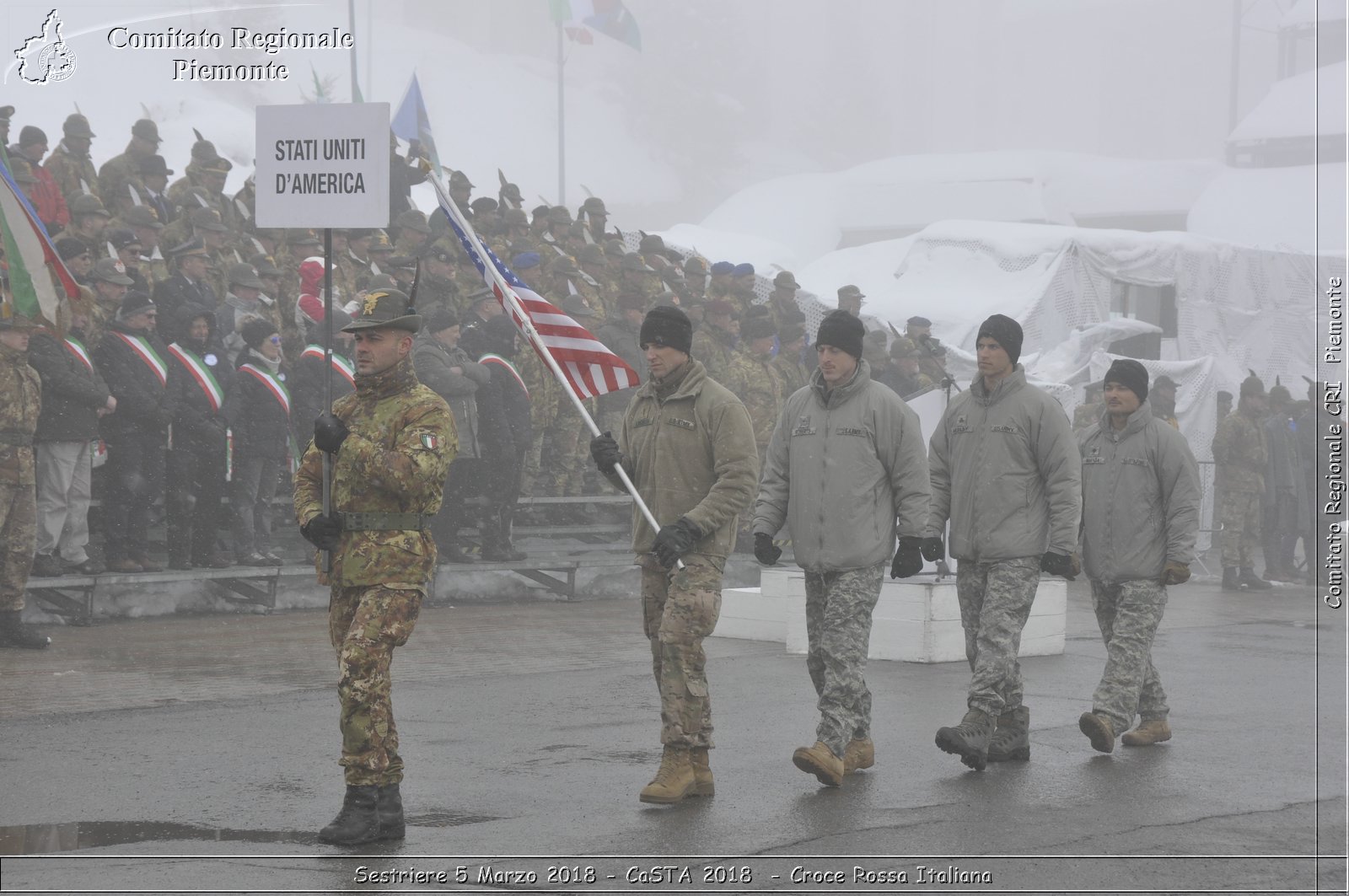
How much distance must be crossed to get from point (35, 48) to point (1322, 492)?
56.9 ft

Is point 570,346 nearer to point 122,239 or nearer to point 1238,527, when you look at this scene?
point 122,239

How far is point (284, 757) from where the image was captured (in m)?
7.79

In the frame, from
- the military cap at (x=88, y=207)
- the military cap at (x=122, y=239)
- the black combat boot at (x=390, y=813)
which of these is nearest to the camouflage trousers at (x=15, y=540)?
the military cap at (x=122, y=239)

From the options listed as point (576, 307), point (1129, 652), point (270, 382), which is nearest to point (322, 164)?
point (1129, 652)

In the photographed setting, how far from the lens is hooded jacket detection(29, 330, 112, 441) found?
1209cm

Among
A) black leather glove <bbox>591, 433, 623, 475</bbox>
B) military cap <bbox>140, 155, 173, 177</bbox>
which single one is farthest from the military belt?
military cap <bbox>140, 155, 173, 177</bbox>

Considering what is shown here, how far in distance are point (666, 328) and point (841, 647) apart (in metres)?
1.63

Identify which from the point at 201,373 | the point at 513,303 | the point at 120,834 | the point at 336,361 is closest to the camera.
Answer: the point at 120,834

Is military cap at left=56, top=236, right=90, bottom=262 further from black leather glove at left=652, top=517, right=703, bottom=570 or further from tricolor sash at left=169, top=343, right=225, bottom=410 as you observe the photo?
black leather glove at left=652, top=517, right=703, bottom=570

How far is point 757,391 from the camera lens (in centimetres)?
1836

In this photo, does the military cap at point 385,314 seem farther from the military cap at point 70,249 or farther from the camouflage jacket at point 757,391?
the camouflage jacket at point 757,391

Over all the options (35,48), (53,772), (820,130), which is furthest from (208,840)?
(820,130)

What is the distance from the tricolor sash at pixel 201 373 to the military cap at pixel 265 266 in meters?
1.70

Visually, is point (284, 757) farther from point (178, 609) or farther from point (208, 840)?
point (178, 609)
